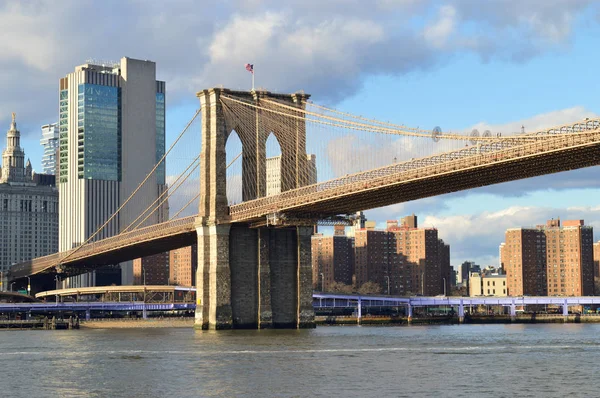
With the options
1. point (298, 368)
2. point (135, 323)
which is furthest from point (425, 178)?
point (135, 323)

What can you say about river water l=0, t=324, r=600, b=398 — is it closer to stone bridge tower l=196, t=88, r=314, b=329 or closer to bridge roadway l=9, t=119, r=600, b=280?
bridge roadway l=9, t=119, r=600, b=280

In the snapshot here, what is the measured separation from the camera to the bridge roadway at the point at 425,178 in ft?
191

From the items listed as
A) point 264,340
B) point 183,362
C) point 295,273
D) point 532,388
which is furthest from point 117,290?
point 532,388

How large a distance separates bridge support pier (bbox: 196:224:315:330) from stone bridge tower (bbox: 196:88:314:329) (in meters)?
0.08

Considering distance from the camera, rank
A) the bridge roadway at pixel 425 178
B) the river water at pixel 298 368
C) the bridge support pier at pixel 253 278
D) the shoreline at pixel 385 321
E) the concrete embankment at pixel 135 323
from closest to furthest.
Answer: the river water at pixel 298 368 < the bridge roadway at pixel 425 178 < the bridge support pier at pixel 253 278 < the concrete embankment at pixel 135 323 < the shoreline at pixel 385 321

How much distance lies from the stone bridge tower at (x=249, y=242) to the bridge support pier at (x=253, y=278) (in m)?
0.08

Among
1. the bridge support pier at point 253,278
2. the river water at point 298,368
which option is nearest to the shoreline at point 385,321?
the bridge support pier at point 253,278

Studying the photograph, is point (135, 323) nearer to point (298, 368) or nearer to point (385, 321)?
point (385, 321)

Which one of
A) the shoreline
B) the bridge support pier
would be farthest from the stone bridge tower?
the shoreline

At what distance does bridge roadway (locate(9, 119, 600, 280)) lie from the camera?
2297 inches

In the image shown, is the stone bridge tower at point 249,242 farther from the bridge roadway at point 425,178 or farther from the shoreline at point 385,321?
the shoreline at point 385,321

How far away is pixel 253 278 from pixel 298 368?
36.7 meters

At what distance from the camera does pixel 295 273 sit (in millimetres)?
90312

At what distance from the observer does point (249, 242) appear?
88562mm
